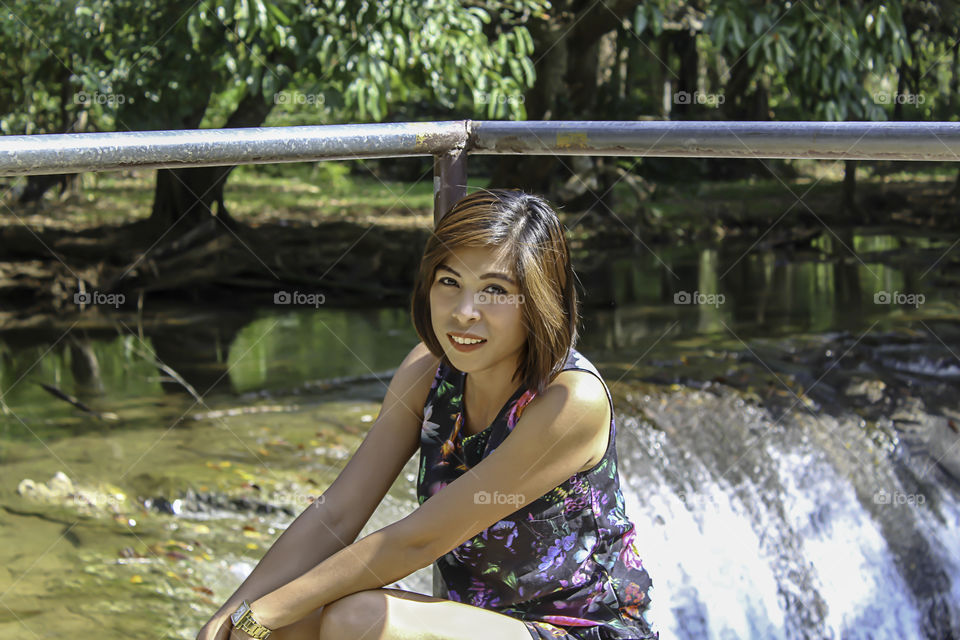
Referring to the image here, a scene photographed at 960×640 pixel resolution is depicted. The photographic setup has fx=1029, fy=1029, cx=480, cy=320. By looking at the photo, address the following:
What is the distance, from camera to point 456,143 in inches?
72.9

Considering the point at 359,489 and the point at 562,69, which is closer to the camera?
the point at 359,489

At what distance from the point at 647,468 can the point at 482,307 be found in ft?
9.08

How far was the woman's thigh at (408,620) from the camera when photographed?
1577mm

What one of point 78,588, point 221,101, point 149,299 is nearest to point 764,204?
point 221,101

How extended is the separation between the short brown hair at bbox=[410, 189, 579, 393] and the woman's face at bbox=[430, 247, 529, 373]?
0.02 m

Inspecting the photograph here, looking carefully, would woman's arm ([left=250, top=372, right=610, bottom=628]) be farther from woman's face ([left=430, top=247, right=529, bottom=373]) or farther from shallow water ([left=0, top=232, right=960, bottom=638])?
shallow water ([left=0, top=232, right=960, bottom=638])

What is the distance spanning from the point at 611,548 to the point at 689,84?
45.6ft

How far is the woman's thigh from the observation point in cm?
158

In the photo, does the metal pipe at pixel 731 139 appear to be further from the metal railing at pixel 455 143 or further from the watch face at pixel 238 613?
the watch face at pixel 238 613
